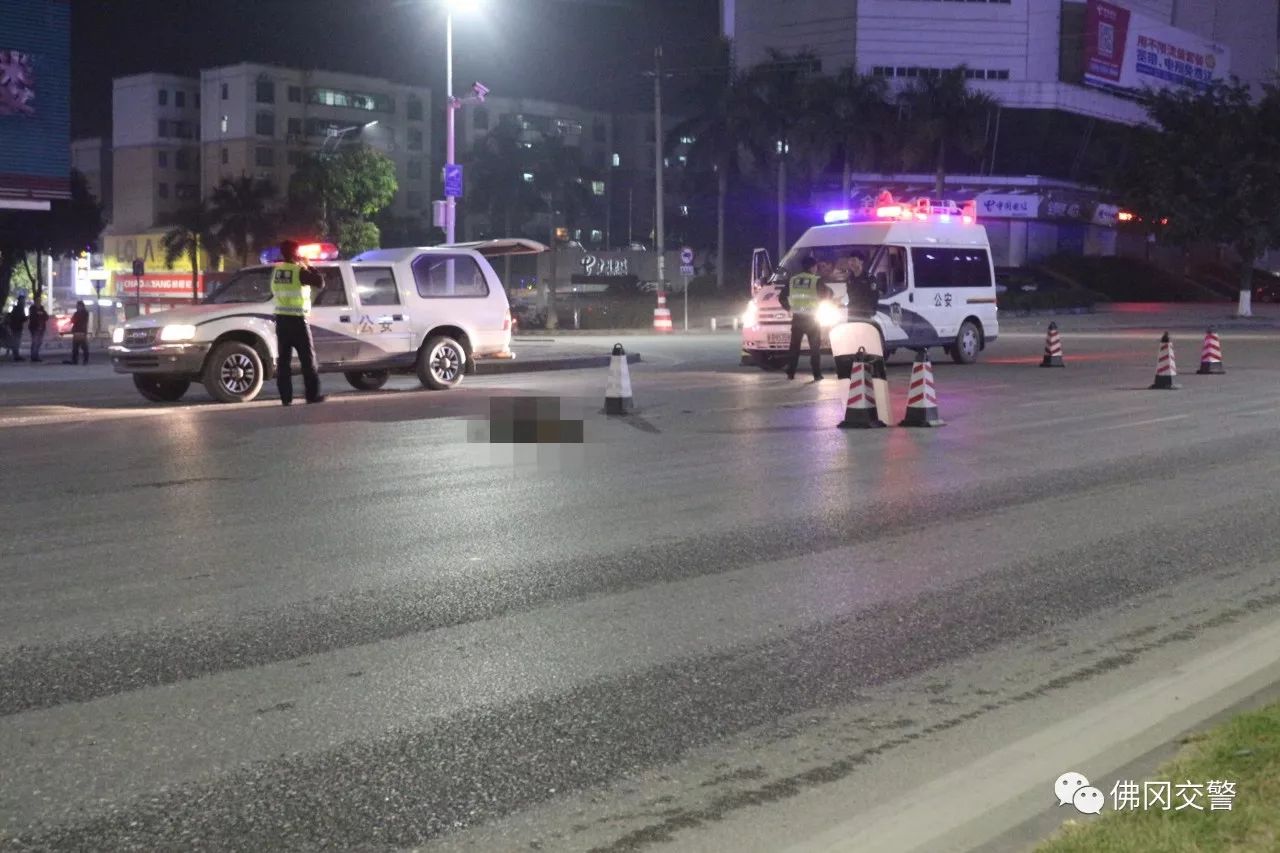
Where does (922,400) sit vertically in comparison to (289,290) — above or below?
below

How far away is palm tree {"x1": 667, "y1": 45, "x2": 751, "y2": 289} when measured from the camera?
75062mm

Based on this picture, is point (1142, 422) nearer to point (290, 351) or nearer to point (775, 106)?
point (290, 351)

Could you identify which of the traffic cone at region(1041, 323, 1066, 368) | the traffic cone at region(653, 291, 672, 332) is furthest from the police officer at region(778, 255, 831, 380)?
the traffic cone at region(653, 291, 672, 332)

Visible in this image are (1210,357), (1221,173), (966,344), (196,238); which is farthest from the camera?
(196,238)

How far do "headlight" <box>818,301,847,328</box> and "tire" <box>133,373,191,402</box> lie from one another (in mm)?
9997

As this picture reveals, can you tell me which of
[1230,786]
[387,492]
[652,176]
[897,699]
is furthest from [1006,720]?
[652,176]

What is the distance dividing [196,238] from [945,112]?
137 feet

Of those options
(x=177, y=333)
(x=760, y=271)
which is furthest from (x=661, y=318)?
(x=177, y=333)

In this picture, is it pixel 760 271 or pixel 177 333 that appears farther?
pixel 760 271

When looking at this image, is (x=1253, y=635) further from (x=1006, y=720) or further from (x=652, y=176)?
(x=652, y=176)

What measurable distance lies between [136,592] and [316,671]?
197cm

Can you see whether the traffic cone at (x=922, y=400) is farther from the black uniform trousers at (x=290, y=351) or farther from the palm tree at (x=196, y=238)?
the palm tree at (x=196, y=238)

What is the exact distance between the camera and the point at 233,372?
62.1ft

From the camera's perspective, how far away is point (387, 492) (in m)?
11.4
